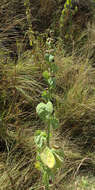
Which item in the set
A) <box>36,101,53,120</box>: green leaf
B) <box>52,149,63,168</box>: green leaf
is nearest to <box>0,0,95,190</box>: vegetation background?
<box>52,149,63,168</box>: green leaf

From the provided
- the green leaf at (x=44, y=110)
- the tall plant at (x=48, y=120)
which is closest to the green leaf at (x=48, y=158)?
the tall plant at (x=48, y=120)

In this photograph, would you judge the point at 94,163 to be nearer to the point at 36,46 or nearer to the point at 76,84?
the point at 76,84

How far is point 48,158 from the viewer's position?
829mm

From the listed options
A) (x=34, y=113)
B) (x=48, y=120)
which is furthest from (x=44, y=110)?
(x=34, y=113)

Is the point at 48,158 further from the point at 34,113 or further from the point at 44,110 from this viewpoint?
the point at 34,113

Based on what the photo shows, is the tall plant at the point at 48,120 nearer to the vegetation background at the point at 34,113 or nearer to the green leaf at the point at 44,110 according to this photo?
the green leaf at the point at 44,110

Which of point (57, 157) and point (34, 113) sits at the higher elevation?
point (57, 157)

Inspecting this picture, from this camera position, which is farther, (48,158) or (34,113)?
(34,113)

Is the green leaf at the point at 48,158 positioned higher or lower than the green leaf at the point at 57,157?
higher

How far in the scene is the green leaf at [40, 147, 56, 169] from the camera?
82 cm

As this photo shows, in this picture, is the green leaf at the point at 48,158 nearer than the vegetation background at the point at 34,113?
Yes

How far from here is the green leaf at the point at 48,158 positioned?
2.70ft

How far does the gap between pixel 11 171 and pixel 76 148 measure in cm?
57

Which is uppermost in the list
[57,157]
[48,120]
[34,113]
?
[48,120]
